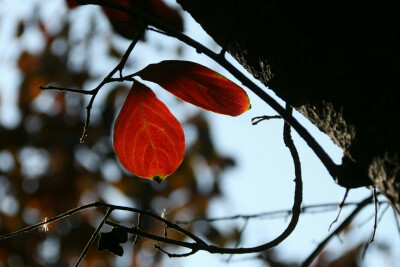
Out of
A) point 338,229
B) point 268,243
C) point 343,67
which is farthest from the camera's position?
point 338,229

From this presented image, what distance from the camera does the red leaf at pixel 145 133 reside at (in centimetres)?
60

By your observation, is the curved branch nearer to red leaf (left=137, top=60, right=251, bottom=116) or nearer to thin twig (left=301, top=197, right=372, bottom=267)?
red leaf (left=137, top=60, right=251, bottom=116)

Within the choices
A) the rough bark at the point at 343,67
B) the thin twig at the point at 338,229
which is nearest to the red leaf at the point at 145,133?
the rough bark at the point at 343,67

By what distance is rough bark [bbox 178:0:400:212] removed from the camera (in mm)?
356

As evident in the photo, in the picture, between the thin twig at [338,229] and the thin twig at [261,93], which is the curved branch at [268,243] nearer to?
the thin twig at [261,93]

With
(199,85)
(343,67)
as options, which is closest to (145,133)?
(199,85)

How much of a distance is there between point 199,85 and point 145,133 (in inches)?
4.5

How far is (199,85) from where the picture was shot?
0.56 m

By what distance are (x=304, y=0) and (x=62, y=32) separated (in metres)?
3.65

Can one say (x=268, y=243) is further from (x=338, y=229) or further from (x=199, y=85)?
(x=338, y=229)

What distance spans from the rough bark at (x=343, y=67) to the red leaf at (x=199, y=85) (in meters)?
0.09

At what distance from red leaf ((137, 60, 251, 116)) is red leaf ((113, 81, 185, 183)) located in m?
0.05

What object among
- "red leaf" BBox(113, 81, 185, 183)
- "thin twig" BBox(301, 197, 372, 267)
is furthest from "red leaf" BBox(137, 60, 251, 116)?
"thin twig" BBox(301, 197, 372, 267)

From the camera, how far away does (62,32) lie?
3.71 meters
